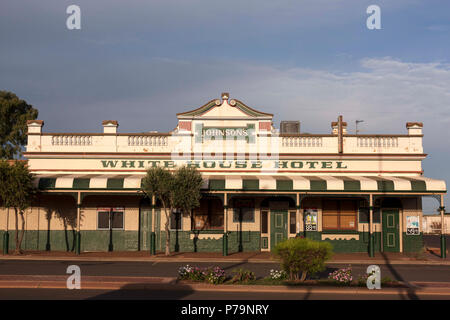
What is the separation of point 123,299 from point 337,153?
16.8 meters

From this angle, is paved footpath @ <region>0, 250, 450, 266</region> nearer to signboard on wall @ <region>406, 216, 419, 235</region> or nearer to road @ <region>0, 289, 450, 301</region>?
signboard on wall @ <region>406, 216, 419, 235</region>

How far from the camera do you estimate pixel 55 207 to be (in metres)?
26.0

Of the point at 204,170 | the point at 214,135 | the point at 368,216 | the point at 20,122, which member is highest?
the point at 20,122

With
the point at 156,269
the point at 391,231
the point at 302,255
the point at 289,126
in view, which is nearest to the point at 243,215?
the point at 289,126

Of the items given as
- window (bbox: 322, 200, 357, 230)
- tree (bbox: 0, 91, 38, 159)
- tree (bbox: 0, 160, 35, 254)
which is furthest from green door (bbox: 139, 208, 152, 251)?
tree (bbox: 0, 91, 38, 159)

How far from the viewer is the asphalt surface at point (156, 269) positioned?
57.6 feet

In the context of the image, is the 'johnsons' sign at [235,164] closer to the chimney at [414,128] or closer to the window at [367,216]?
the window at [367,216]

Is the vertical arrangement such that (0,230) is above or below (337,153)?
below

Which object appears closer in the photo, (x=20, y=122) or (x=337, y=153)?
(x=337, y=153)

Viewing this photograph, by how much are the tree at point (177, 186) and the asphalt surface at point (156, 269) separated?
301 cm

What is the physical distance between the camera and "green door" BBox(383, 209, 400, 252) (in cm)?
2553
